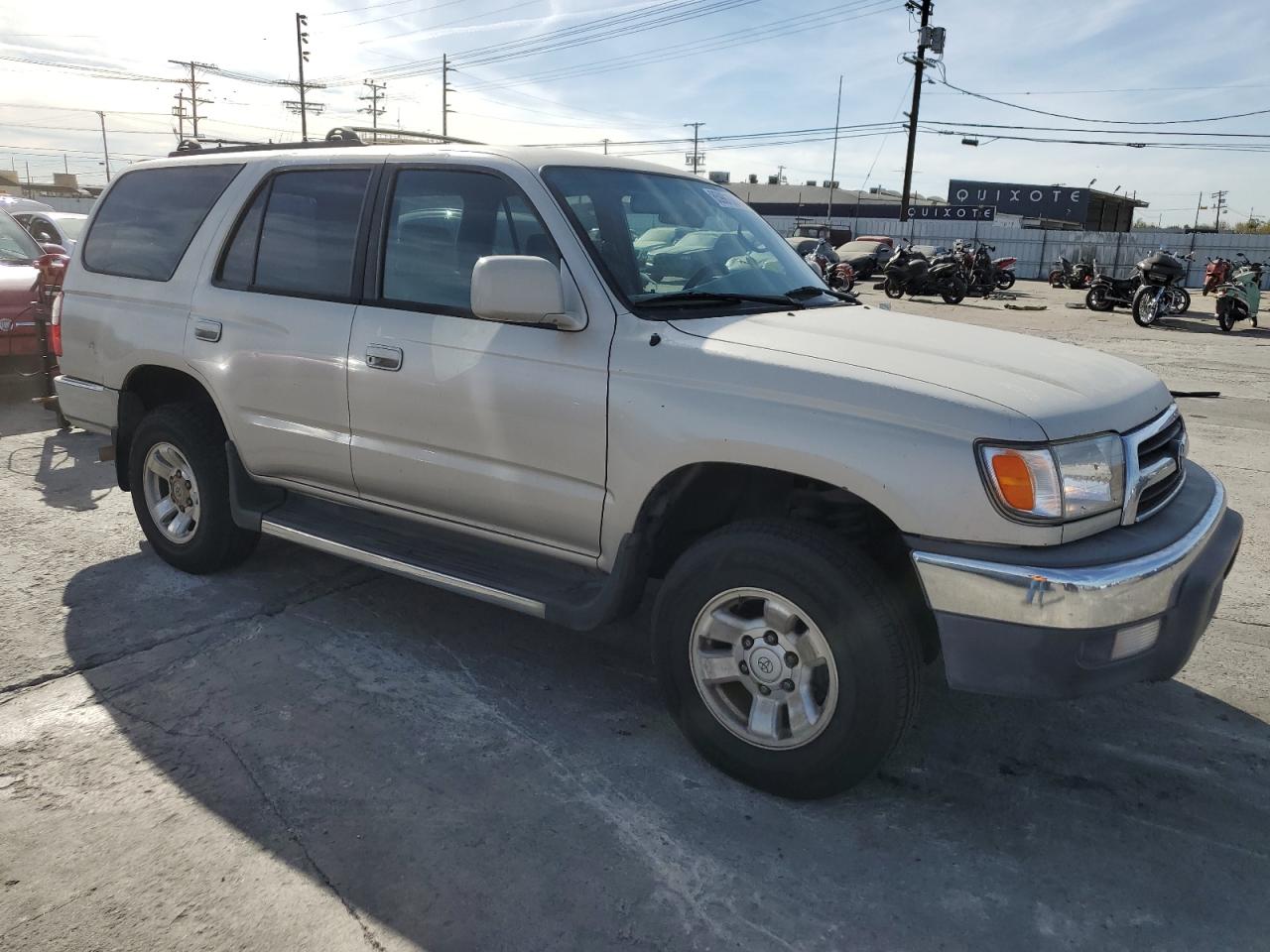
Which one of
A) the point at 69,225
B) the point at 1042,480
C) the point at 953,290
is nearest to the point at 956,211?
the point at 953,290

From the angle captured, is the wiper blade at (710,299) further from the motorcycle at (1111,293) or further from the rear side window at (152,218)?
the motorcycle at (1111,293)

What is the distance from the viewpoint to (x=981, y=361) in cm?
296

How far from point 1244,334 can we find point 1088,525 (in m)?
17.6

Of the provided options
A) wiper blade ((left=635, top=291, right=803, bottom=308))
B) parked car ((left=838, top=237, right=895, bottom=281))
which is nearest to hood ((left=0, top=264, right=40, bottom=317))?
wiper blade ((left=635, top=291, right=803, bottom=308))

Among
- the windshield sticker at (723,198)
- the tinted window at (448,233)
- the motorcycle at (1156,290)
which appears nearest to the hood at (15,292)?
the tinted window at (448,233)

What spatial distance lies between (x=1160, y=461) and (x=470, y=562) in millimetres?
2305

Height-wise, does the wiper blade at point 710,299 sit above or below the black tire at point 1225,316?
above

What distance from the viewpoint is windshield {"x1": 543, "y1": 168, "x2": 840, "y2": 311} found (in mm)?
3273

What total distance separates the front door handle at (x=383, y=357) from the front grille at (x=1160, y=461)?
248cm

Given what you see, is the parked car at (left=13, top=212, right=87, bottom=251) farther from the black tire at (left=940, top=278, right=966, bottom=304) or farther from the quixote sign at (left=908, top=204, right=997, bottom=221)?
the quixote sign at (left=908, top=204, right=997, bottom=221)

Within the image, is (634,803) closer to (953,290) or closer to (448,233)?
(448,233)

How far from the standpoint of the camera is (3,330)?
8.58m

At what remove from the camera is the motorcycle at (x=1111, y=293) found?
20609mm

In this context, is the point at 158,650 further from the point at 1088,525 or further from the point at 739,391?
the point at 1088,525
